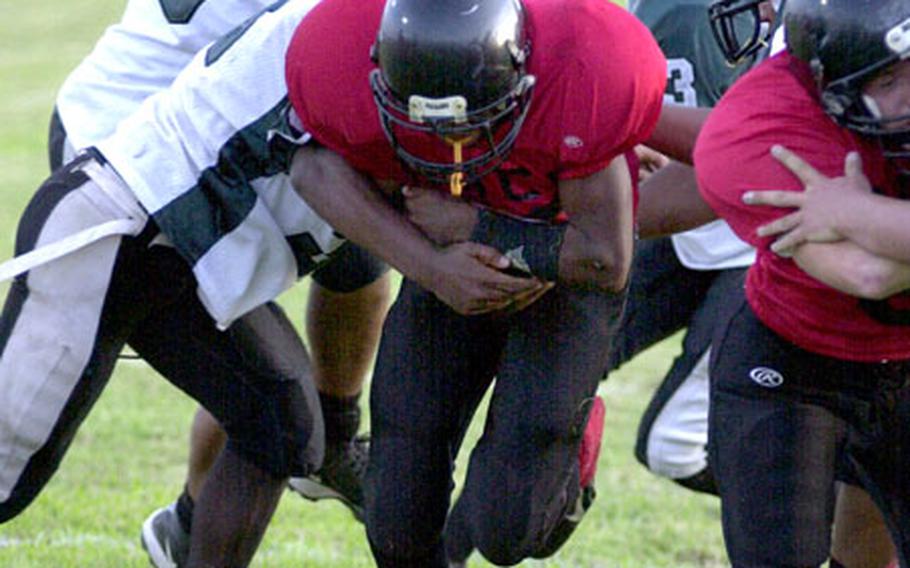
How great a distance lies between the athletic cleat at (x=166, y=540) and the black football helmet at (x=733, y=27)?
5.98 ft

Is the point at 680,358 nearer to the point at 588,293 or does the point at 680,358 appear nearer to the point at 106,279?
the point at 588,293

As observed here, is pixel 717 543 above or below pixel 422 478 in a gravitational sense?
below

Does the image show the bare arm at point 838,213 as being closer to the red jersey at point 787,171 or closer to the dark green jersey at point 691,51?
the red jersey at point 787,171

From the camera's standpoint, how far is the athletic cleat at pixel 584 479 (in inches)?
159

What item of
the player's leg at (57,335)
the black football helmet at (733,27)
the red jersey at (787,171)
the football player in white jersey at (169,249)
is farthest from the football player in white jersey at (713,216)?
the player's leg at (57,335)

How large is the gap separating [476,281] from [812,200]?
2.28ft

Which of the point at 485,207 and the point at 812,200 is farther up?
the point at 812,200

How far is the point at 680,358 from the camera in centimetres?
493

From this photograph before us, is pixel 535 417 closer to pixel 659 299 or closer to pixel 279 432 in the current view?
pixel 279 432

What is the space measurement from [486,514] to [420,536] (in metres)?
0.16

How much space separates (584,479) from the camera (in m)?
4.15

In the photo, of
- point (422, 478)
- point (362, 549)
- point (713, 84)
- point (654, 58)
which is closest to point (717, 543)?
point (362, 549)

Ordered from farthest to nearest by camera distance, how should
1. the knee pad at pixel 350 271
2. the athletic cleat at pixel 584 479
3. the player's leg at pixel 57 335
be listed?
1. the knee pad at pixel 350 271
2. the athletic cleat at pixel 584 479
3. the player's leg at pixel 57 335

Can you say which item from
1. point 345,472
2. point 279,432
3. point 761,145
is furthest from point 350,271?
point 761,145
